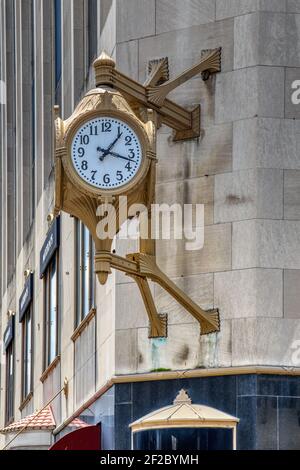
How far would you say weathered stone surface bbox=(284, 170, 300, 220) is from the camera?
82.2 feet

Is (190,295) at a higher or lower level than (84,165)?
lower

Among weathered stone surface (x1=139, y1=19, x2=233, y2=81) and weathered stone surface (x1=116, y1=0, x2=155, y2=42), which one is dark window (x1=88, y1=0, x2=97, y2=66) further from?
weathered stone surface (x1=139, y1=19, x2=233, y2=81)

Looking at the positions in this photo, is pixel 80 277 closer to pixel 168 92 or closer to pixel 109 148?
pixel 168 92

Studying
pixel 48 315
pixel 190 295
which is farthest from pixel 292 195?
pixel 48 315

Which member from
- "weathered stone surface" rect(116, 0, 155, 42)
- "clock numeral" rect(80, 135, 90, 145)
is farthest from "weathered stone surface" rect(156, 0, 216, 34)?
"clock numeral" rect(80, 135, 90, 145)

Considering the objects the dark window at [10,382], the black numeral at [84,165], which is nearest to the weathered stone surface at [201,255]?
the black numeral at [84,165]

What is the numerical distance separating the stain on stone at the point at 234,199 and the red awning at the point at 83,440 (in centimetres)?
453

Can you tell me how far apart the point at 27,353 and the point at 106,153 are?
70.5 ft

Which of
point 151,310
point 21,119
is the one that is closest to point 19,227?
point 21,119

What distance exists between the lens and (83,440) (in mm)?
27484

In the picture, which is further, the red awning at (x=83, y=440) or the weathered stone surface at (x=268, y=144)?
the red awning at (x=83, y=440)

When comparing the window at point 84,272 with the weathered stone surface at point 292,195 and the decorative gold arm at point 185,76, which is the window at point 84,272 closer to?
the decorative gold arm at point 185,76

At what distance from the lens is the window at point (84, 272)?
Answer: 30.2m

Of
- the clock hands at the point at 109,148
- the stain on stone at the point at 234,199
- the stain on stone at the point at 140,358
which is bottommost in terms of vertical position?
the stain on stone at the point at 140,358
